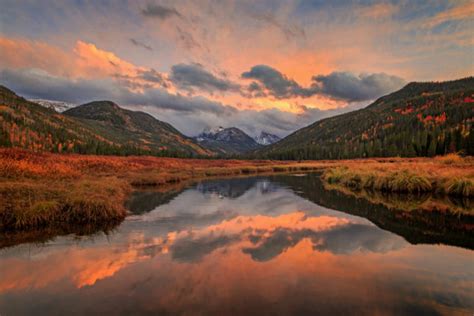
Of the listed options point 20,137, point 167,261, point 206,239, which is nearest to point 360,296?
point 167,261

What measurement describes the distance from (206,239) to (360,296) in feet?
30.3

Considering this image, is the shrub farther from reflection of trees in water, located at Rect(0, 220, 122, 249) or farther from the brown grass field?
reflection of trees in water, located at Rect(0, 220, 122, 249)

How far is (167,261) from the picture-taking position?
512 inches

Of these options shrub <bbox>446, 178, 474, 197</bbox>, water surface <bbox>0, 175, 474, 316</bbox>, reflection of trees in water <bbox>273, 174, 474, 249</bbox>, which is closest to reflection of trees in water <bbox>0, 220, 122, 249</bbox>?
water surface <bbox>0, 175, 474, 316</bbox>

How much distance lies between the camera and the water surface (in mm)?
9156

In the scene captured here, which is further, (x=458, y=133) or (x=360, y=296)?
(x=458, y=133)

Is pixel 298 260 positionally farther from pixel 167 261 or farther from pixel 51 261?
pixel 51 261

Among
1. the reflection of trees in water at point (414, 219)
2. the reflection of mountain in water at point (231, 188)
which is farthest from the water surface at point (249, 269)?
the reflection of mountain in water at point (231, 188)

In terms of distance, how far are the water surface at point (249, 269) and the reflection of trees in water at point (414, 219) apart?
0.11m

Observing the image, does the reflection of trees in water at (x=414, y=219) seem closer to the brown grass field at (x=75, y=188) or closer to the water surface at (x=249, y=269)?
the water surface at (x=249, y=269)

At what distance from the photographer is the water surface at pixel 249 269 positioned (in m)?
9.16

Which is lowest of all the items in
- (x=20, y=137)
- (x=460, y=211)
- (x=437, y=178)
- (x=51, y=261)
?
(x=51, y=261)

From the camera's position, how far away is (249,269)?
1223 centimetres

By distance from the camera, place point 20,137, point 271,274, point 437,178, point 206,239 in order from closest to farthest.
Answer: point 271,274 < point 206,239 < point 437,178 < point 20,137
